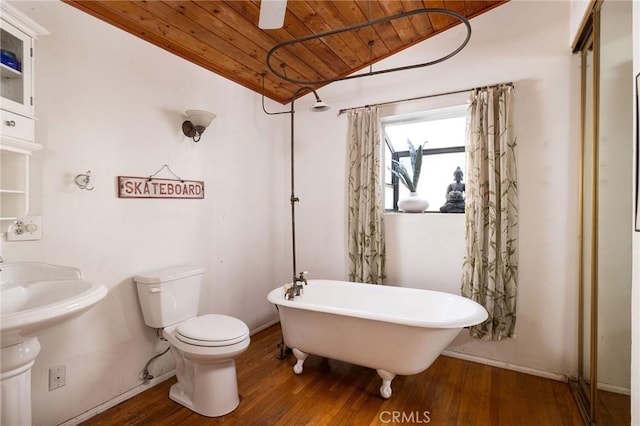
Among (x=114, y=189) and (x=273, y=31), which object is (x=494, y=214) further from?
(x=114, y=189)

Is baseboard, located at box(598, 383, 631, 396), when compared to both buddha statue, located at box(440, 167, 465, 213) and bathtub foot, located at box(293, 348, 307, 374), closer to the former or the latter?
buddha statue, located at box(440, 167, 465, 213)

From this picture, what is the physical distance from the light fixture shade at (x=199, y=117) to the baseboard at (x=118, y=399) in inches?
74.5

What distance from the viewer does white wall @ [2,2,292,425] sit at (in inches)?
66.9

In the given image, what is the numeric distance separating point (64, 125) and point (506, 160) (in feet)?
9.52

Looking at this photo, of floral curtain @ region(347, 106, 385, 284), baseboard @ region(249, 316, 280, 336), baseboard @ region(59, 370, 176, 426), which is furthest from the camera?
baseboard @ region(249, 316, 280, 336)

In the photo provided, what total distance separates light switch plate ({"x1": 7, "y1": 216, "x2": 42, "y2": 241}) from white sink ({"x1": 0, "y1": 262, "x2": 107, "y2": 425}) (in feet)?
0.44

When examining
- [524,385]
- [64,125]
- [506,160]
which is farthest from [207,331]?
[506,160]

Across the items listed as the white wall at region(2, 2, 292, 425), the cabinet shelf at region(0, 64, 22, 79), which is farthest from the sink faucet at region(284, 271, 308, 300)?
the cabinet shelf at region(0, 64, 22, 79)

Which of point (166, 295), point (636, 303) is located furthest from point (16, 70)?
point (636, 303)

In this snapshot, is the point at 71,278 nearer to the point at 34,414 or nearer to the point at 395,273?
the point at 34,414

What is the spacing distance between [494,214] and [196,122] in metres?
2.37

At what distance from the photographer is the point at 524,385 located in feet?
7.14

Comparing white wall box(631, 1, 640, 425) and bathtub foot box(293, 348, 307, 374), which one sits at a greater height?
white wall box(631, 1, 640, 425)

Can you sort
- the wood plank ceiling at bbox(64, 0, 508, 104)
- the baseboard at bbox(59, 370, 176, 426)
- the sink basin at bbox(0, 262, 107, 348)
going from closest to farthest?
the sink basin at bbox(0, 262, 107, 348) < the baseboard at bbox(59, 370, 176, 426) < the wood plank ceiling at bbox(64, 0, 508, 104)
